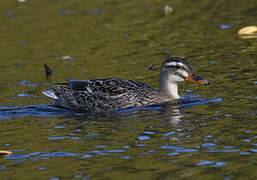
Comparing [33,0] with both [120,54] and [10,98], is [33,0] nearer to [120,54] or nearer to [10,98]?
[120,54]

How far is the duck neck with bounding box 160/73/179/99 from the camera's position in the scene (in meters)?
13.0

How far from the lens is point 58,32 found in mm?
21547

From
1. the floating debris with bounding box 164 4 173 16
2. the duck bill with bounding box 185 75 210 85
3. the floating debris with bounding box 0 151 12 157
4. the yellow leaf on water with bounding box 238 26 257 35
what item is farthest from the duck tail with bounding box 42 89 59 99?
the floating debris with bounding box 164 4 173 16

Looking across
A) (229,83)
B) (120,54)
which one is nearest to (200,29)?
(120,54)

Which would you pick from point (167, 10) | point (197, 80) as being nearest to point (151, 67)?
point (197, 80)

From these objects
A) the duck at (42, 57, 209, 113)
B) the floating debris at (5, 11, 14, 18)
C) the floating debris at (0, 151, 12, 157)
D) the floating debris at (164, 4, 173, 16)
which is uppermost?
the floating debris at (5, 11, 14, 18)

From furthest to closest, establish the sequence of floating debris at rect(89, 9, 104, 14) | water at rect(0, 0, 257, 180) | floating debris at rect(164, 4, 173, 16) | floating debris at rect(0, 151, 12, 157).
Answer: floating debris at rect(89, 9, 104, 14) → floating debris at rect(164, 4, 173, 16) → floating debris at rect(0, 151, 12, 157) → water at rect(0, 0, 257, 180)

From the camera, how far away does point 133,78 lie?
15.2 meters

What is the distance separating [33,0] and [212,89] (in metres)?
16.5

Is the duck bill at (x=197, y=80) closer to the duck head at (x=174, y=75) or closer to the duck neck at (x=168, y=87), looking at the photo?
the duck head at (x=174, y=75)

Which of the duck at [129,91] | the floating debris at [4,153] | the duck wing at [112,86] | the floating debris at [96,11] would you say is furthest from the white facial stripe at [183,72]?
the floating debris at [96,11]

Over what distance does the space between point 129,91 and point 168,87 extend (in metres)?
0.97

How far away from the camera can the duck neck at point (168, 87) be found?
511 inches

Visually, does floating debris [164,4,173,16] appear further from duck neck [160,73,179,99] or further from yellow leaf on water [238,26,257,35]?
duck neck [160,73,179,99]
